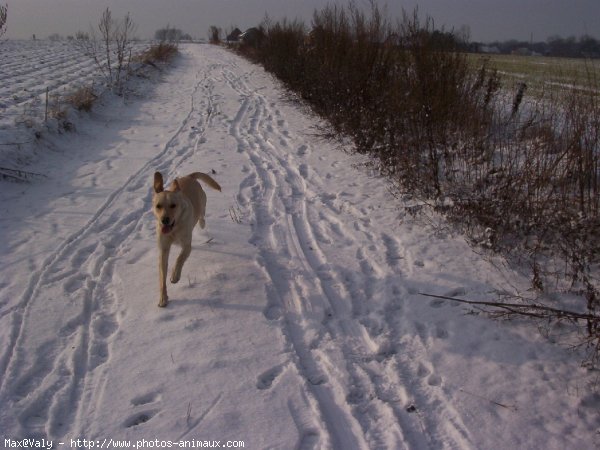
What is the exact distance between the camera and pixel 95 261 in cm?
443

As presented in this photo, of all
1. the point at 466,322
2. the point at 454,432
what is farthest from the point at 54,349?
the point at 466,322

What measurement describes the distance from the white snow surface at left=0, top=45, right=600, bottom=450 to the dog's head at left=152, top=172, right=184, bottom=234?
0.63 metres

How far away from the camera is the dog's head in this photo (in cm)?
380

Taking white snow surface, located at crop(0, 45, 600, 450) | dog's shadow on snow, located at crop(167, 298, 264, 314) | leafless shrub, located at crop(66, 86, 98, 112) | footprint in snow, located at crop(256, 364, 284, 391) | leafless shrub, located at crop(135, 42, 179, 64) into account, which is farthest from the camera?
leafless shrub, located at crop(135, 42, 179, 64)

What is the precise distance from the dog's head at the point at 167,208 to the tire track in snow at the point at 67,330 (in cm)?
81

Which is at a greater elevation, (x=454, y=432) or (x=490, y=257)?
(x=490, y=257)

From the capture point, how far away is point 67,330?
347cm

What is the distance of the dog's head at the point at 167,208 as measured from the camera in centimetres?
380

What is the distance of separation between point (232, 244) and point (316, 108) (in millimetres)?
6760

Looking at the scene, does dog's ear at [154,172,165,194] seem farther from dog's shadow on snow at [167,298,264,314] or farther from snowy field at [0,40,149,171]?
snowy field at [0,40,149,171]

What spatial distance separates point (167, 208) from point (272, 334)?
4.71 ft

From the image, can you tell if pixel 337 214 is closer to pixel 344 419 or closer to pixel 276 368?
pixel 276 368

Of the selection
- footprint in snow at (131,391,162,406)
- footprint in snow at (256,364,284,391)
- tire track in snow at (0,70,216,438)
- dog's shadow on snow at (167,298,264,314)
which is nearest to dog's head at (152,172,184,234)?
dog's shadow on snow at (167,298,264,314)

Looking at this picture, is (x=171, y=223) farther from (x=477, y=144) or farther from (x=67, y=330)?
(x=477, y=144)
